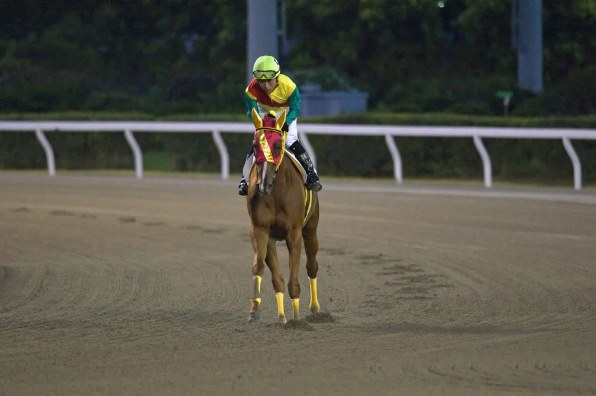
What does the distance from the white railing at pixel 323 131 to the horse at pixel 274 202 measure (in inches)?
411

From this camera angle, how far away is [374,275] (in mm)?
11734

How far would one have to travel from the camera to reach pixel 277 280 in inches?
360

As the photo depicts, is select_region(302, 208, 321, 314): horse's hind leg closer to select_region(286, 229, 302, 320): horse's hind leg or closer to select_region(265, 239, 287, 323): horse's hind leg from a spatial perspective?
select_region(265, 239, 287, 323): horse's hind leg

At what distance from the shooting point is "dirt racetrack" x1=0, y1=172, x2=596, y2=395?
23.5ft

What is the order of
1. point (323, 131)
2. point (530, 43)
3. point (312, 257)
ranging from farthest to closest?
point (530, 43), point (323, 131), point (312, 257)

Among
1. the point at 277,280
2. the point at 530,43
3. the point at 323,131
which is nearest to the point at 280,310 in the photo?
the point at 277,280

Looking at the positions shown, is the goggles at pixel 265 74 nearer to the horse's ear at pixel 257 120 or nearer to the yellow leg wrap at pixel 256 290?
the horse's ear at pixel 257 120

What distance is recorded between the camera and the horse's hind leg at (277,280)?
9.05m

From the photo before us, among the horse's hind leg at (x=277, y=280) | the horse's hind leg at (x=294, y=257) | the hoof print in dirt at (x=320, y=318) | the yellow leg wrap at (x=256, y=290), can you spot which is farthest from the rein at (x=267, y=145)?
the hoof print in dirt at (x=320, y=318)

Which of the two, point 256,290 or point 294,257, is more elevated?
point 294,257

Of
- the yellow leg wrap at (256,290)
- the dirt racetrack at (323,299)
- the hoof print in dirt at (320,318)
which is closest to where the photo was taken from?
the dirt racetrack at (323,299)

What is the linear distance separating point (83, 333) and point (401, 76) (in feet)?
86.6

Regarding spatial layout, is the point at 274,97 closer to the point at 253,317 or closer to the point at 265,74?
the point at 265,74

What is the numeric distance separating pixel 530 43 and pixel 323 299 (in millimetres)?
18595
